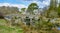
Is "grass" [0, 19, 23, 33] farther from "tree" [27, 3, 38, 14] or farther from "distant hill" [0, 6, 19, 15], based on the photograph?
"tree" [27, 3, 38, 14]

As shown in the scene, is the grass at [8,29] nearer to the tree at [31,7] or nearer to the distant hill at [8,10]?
the distant hill at [8,10]

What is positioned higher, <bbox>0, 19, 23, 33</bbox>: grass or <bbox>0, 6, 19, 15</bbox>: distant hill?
<bbox>0, 6, 19, 15</bbox>: distant hill

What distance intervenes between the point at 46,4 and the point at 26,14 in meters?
0.28

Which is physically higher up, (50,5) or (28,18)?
(50,5)

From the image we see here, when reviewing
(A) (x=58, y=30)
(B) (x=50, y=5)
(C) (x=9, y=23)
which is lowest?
(A) (x=58, y=30)

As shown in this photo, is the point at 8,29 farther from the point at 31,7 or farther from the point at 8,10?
the point at 31,7

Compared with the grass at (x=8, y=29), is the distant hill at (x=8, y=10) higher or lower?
higher

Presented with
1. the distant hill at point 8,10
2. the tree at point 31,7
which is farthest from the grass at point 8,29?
the tree at point 31,7

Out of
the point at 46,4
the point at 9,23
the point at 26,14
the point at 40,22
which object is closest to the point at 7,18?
the point at 9,23

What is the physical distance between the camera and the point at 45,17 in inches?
68.1

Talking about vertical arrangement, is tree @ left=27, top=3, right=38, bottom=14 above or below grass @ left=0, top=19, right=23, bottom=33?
above

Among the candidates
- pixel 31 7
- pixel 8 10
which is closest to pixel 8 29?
pixel 8 10

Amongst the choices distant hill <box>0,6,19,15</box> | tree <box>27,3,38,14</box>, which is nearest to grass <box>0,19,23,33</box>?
distant hill <box>0,6,19,15</box>

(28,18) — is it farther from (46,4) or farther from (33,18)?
(46,4)
